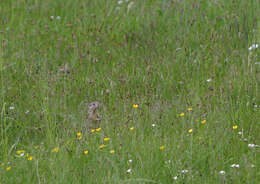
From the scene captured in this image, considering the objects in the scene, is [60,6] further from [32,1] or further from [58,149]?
[58,149]

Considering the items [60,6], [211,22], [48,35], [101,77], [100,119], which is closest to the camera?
[100,119]

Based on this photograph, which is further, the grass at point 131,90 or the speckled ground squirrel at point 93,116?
the speckled ground squirrel at point 93,116

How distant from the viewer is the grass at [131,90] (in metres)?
3.18

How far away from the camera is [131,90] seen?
4.39 metres

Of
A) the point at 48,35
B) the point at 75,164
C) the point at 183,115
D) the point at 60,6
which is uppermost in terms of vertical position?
the point at 60,6

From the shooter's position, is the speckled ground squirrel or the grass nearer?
the grass

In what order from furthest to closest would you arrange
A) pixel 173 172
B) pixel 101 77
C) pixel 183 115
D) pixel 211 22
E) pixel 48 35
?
pixel 48 35 < pixel 211 22 < pixel 101 77 < pixel 183 115 < pixel 173 172

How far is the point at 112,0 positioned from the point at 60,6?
2.44 feet

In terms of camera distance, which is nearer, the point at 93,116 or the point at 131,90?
the point at 93,116

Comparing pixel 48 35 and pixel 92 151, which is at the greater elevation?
pixel 48 35

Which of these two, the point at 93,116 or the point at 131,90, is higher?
the point at 131,90

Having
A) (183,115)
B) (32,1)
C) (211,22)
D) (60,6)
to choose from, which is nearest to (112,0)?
(60,6)

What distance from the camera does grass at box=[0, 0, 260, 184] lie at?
Result: 3178 mm

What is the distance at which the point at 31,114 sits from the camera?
167 inches
